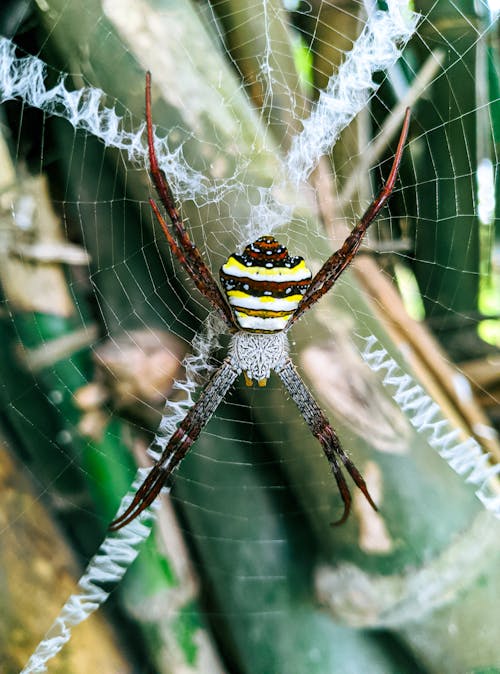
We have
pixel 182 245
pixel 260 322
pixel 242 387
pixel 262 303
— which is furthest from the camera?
pixel 242 387

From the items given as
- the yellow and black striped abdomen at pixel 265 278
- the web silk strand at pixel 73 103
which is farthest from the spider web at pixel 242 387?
the yellow and black striped abdomen at pixel 265 278

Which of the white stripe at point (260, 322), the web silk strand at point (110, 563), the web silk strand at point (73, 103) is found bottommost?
the web silk strand at point (110, 563)

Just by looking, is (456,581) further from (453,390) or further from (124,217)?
(124,217)

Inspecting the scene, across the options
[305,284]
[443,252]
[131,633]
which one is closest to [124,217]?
[305,284]

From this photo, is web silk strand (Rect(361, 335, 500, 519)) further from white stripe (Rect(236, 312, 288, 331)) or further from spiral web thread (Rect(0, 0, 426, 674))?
spiral web thread (Rect(0, 0, 426, 674))

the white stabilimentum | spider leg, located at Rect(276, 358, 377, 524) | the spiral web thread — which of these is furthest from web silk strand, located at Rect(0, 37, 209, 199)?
spider leg, located at Rect(276, 358, 377, 524)

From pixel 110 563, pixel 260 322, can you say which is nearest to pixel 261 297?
pixel 260 322

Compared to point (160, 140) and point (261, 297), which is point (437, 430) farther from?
point (160, 140)

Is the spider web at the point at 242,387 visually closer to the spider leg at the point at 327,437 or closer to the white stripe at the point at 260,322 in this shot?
the spider leg at the point at 327,437

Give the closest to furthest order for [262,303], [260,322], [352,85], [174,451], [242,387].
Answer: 1. [262,303]
2. [260,322]
3. [352,85]
4. [174,451]
5. [242,387]
